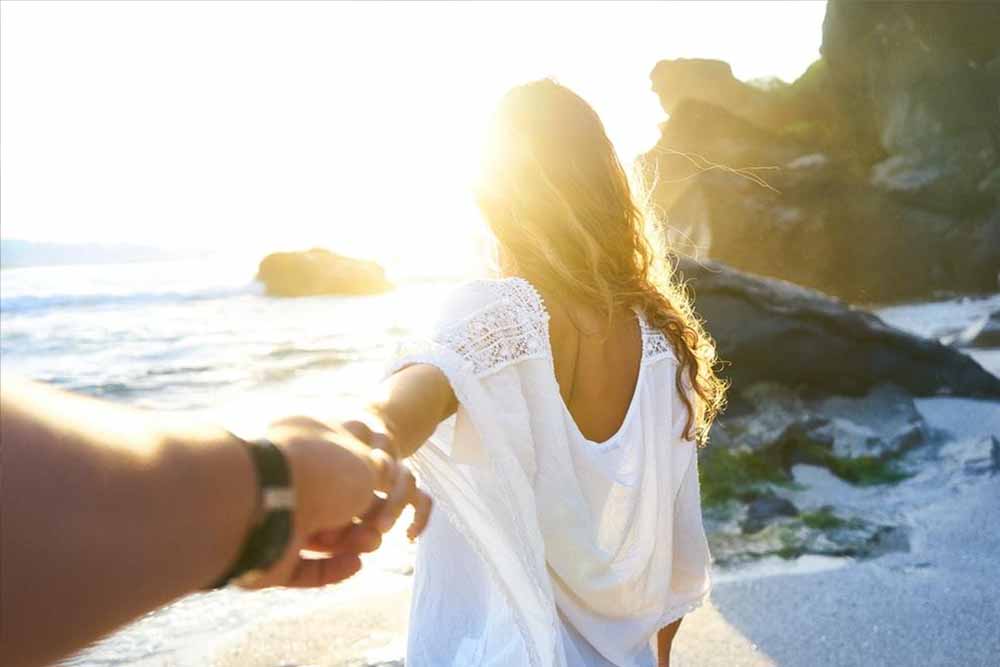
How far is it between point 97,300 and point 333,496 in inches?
965

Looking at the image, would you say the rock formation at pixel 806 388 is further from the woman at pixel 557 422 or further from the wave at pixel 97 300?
the wave at pixel 97 300

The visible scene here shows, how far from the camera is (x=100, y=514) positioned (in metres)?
0.70

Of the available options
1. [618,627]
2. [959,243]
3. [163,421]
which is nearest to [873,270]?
[959,243]

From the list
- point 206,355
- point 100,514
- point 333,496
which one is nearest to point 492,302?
point 333,496

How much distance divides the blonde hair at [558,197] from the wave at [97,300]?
22188 mm

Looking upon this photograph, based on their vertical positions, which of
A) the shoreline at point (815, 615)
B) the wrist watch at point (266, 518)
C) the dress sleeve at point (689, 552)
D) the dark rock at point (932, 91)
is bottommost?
the shoreline at point (815, 615)

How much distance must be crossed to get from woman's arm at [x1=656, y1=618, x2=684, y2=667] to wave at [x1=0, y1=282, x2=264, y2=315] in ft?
72.5

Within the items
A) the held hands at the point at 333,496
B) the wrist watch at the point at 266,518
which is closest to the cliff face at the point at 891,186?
the held hands at the point at 333,496

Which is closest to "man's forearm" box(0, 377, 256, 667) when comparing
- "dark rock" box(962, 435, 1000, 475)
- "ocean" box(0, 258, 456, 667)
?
"ocean" box(0, 258, 456, 667)

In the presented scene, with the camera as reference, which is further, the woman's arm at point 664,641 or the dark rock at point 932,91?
the dark rock at point 932,91

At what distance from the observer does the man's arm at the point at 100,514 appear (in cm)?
66

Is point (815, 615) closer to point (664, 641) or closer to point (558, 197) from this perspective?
point (664, 641)

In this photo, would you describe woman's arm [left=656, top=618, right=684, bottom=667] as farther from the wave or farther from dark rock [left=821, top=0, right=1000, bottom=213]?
the wave

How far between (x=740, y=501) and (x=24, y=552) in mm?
4493
